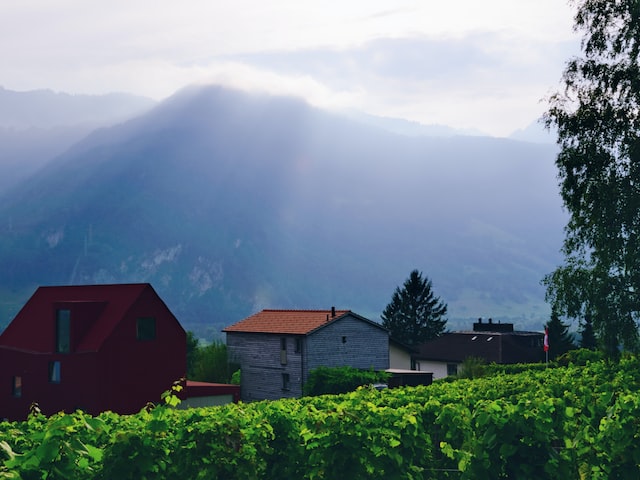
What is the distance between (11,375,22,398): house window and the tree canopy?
33087 millimetres

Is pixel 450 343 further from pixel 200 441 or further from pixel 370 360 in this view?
pixel 200 441

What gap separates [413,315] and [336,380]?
207ft

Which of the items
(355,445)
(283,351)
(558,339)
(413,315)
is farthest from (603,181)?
(413,315)

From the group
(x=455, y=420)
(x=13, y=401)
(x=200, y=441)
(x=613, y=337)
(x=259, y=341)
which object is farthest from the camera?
(x=259, y=341)

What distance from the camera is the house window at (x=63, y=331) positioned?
50.5 m

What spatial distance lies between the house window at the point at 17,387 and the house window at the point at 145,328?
849 centimetres

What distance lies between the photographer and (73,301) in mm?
52406

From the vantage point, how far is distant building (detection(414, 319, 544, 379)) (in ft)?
308

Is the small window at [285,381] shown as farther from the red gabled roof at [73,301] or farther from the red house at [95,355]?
the red gabled roof at [73,301]

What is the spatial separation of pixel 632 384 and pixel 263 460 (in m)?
18.2

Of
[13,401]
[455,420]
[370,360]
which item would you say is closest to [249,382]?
[370,360]

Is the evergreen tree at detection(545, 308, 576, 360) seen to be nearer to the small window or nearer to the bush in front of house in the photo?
the bush in front of house

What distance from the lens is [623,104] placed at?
36.9m

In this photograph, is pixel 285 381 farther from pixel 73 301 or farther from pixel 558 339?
pixel 558 339
